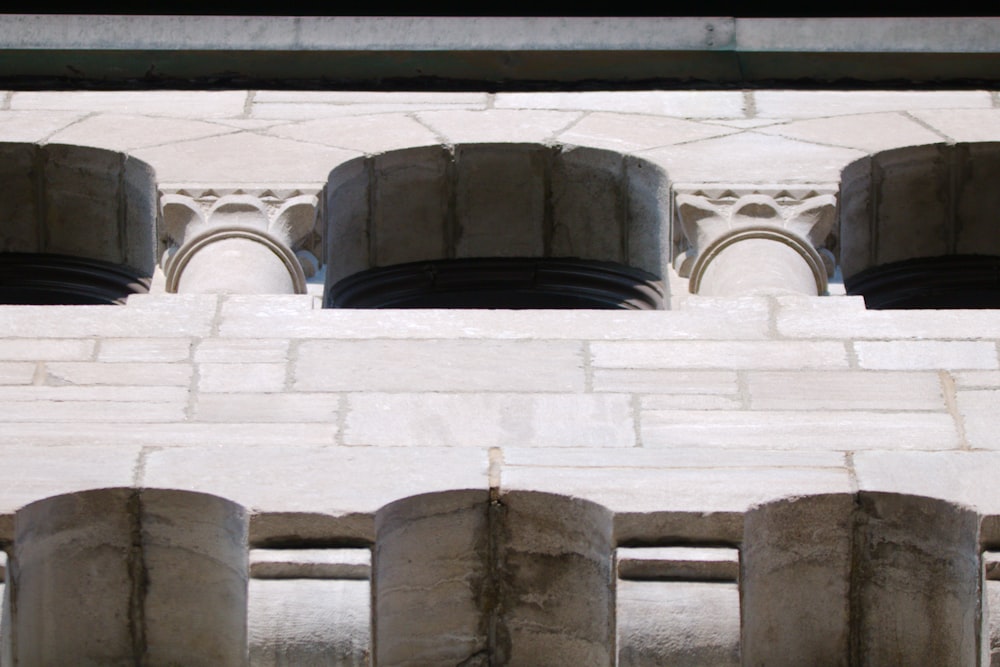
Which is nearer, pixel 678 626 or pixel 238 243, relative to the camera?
pixel 678 626

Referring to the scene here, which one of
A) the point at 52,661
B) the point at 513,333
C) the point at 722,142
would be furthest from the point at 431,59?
the point at 52,661

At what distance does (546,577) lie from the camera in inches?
309

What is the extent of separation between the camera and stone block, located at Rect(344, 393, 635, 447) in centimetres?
819

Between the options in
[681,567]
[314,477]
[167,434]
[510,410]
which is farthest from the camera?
[510,410]

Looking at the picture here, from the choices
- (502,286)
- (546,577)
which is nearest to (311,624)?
(546,577)

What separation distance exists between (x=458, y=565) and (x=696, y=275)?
2301 millimetres

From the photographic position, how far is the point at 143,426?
Result: 825 centimetres

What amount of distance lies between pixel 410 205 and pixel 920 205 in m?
2.05

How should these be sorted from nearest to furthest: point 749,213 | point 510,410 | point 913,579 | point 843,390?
1. point 913,579
2. point 510,410
3. point 843,390
4. point 749,213

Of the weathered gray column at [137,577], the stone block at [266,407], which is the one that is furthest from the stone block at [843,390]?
the weathered gray column at [137,577]

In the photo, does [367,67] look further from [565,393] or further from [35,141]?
[565,393]

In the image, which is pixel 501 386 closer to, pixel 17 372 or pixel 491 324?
pixel 491 324

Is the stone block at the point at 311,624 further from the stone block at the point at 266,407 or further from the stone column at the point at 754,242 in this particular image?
the stone column at the point at 754,242

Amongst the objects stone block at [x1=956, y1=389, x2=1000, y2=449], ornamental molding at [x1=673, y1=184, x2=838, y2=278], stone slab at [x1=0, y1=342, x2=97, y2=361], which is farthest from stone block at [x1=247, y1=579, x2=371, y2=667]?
ornamental molding at [x1=673, y1=184, x2=838, y2=278]
